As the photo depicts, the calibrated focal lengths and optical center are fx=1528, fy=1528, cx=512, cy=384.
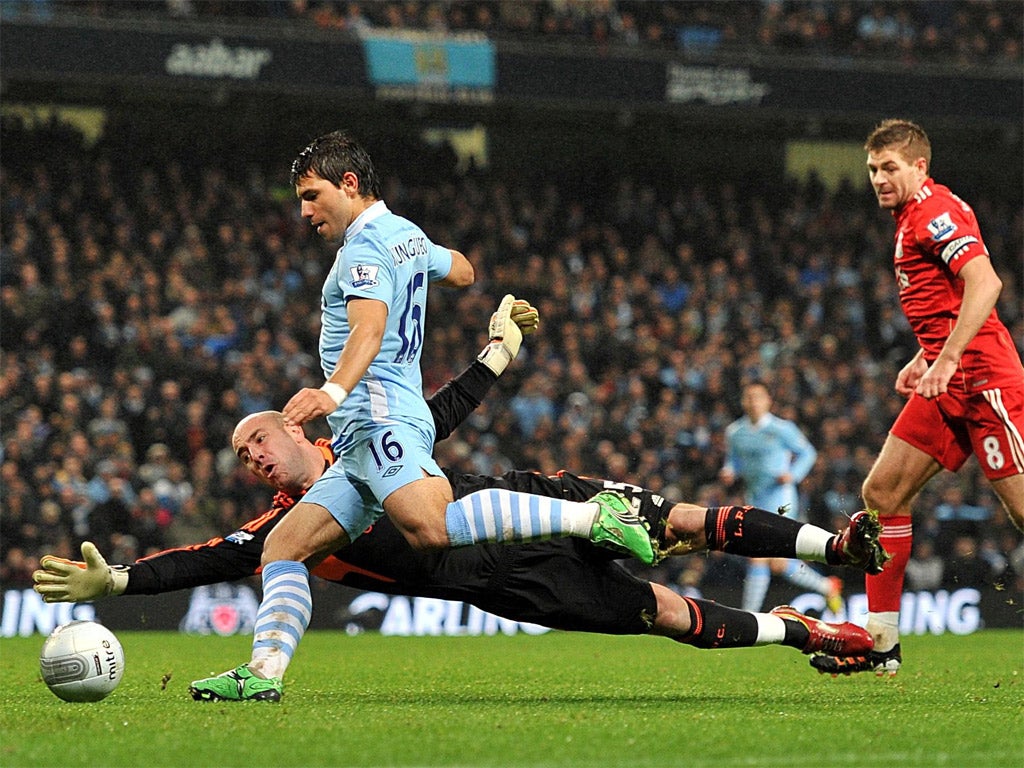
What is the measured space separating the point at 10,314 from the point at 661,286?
845 centimetres

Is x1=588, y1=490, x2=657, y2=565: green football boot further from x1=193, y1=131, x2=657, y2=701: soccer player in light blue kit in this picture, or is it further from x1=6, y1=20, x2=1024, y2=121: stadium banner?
x1=6, y1=20, x2=1024, y2=121: stadium banner

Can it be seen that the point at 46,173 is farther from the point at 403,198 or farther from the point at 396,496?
the point at 396,496

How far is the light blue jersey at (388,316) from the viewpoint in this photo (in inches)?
221

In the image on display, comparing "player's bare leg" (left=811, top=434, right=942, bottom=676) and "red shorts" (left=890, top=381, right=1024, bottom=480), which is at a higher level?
"red shorts" (left=890, top=381, right=1024, bottom=480)

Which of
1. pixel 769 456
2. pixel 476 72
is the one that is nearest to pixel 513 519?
pixel 769 456

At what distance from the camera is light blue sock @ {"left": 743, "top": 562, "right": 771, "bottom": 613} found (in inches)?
500

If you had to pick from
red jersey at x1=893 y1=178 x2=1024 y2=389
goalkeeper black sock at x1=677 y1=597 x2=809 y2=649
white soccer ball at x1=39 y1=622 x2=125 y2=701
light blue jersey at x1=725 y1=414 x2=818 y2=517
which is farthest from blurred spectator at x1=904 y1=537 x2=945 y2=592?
white soccer ball at x1=39 y1=622 x2=125 y2=701

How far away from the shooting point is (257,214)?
66.2 feet

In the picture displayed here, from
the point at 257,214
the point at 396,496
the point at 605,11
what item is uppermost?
the point at 605,11

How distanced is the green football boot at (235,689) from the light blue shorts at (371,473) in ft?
2.26

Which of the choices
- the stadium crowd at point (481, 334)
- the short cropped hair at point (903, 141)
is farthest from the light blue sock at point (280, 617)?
the stadium crowd at point (481, 334)

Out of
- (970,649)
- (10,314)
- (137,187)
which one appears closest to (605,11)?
(137,187)

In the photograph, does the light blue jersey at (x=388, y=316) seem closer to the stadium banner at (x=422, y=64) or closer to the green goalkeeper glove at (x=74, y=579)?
the green goalkeeper glove at (x=74, y=579)

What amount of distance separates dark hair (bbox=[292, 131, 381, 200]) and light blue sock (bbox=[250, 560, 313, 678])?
1474 millimetres
